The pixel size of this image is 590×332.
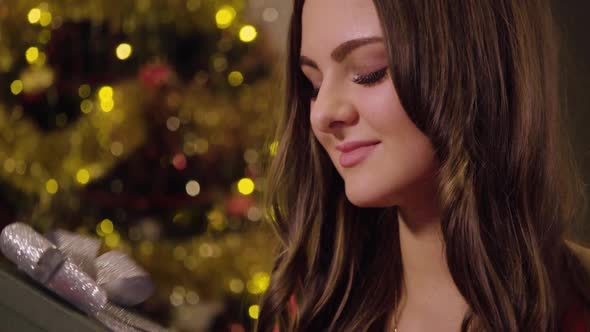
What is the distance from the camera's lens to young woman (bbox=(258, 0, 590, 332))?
84 cm

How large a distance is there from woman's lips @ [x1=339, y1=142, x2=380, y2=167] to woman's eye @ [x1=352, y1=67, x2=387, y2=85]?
70 millimetres

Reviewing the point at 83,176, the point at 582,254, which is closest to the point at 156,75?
the point at 83,176

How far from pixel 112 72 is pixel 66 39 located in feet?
0.65

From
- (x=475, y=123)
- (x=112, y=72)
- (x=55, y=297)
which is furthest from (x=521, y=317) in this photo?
(x=112, y=72)

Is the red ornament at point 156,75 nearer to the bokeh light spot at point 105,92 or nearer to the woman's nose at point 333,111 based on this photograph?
the bokeh light spot at point 105,92

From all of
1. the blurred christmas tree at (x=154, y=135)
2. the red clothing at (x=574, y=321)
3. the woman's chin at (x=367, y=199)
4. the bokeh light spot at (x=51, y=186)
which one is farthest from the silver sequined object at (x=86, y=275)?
the bokeh light spot at (x=51, y=186)

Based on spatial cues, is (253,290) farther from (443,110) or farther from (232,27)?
(443,110)

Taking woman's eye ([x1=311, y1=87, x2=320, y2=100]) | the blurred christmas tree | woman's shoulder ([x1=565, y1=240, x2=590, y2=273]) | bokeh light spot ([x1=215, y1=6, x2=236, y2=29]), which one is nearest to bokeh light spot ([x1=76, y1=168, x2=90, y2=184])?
the blurred christmas tree

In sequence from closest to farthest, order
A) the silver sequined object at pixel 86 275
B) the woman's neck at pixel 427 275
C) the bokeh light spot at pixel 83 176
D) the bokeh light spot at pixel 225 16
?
the silver sequined object at pixel 86 275 → the woman's neck at pixel 427 275 → the bokeh light spot at pixel 225 16 → the bokeh light spot at pixel 83 176

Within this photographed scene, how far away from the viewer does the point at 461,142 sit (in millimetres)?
847

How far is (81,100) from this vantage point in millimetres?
2373

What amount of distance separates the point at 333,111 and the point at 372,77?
0.19 ft

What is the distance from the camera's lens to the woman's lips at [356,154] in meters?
0.88

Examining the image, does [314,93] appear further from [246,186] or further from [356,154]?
[246,186]
